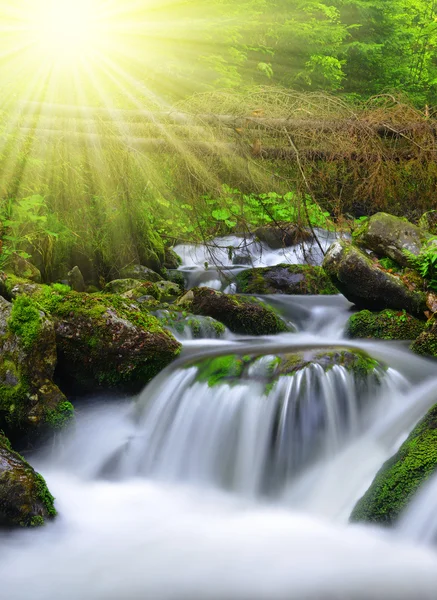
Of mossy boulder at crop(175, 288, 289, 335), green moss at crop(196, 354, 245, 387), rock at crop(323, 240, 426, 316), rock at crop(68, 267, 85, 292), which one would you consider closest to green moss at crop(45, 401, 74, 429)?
green moss at crop(196, 354, 245, 387)

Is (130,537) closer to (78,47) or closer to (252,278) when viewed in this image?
(252,278)

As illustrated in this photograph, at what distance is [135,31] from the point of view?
14805 millimetres

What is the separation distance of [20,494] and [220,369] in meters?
2.48

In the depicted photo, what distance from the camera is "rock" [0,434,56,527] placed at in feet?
12.6

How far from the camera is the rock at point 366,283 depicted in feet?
24.9

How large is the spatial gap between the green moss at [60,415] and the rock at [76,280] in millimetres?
3845

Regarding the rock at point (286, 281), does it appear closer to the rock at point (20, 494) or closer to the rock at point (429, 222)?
the rock at point (429, 222)

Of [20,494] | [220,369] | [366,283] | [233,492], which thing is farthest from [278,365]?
[366,283]

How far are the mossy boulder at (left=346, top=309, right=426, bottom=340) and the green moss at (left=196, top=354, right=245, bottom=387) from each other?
2440mm

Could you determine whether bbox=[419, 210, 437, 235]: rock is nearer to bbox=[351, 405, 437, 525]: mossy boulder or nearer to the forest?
the forest

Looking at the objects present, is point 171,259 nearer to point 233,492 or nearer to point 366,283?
point 366,283

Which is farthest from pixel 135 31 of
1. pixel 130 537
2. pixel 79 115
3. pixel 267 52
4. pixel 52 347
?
pixel 130 537

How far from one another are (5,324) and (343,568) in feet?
11.7

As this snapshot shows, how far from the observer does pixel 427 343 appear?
6.39 metres
